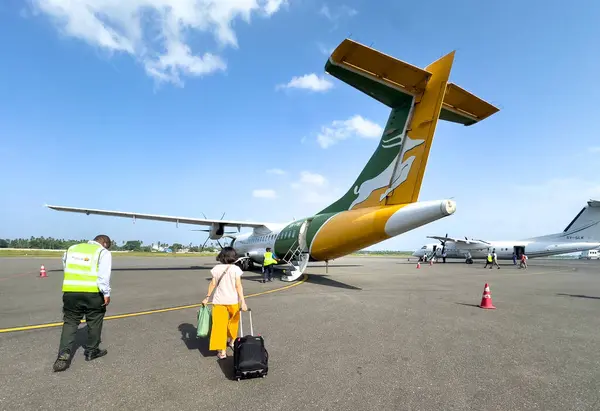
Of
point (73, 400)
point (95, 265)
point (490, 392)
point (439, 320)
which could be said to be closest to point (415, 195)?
point (439, 320)

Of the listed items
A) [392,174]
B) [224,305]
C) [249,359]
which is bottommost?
[249,359]

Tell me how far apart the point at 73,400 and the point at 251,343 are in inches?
74.3

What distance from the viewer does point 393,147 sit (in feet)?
39.6

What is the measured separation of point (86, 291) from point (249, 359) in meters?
2.50

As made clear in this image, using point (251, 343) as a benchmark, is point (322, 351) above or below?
below

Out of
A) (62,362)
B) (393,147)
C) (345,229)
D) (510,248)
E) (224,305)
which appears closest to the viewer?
(62,362)

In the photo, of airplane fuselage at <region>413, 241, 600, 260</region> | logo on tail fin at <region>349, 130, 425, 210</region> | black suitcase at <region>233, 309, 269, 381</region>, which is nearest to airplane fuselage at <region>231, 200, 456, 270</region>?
logo on tail fin at <region>349, 130, 425, 210</region>

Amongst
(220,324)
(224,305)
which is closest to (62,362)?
(220,324)

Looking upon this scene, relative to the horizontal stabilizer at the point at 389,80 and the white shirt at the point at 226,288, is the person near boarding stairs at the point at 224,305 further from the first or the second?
the horizontal stabilizer at the point at 389,80

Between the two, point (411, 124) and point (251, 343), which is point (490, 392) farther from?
point (411, 124)

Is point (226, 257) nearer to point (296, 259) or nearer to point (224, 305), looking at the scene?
point (224, 305)

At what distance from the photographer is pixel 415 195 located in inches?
423

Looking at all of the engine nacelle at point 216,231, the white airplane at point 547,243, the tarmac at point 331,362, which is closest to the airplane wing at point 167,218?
the engine nacelle at point 216,231

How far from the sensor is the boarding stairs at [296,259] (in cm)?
1515
